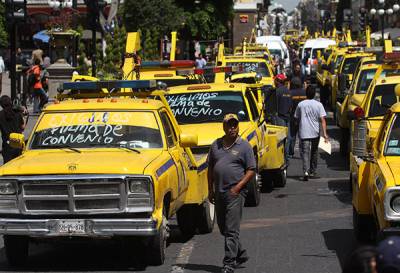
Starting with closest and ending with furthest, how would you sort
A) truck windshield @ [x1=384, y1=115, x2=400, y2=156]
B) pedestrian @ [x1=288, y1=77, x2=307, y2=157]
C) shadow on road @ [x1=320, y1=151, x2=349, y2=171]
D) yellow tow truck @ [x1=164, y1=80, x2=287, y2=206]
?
truck windshield @ [x1=384, y1=115, x2=400, y2=156], yellow tow truck @ [x1=164, y1=80, x2=287, y2=206], pedestrian @ [x1=288, y1=77, x2=307, y2=157], shadow on road @ [x1=320, y1=151, x2=349, y2=171]

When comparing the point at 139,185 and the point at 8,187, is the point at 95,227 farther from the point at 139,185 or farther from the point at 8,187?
the point at 8,187

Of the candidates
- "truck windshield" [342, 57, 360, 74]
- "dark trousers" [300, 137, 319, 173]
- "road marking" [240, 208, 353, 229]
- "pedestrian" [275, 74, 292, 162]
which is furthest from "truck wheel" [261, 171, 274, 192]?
"truck windshield" [342, 57, 360, 74]

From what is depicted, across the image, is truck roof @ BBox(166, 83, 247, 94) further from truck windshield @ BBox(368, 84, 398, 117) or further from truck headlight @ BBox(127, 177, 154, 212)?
truck headlight @ BBox(127, 177, 154, 212)

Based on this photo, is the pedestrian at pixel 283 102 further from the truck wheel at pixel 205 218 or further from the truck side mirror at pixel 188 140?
the truck side mirror at pixel 188 140

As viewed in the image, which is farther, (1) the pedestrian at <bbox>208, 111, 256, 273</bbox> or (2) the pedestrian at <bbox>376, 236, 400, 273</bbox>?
(1) the pedestrian at <bbox>208, 111, 256, 273</bbox>

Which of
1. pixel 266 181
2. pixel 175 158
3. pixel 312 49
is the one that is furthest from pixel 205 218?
pixel 312 49

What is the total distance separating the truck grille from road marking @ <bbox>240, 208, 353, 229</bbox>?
344 cm

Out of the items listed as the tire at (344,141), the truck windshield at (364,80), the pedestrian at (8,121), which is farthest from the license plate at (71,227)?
the truck windshield at (364,80)

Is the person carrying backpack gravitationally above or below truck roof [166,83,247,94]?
below

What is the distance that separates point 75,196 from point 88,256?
1.43 meters

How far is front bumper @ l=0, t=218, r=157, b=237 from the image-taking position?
10133mm

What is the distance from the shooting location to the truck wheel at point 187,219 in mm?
12508

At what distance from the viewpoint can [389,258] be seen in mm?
4656

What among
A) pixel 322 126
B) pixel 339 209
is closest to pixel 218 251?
pixel 339 209
